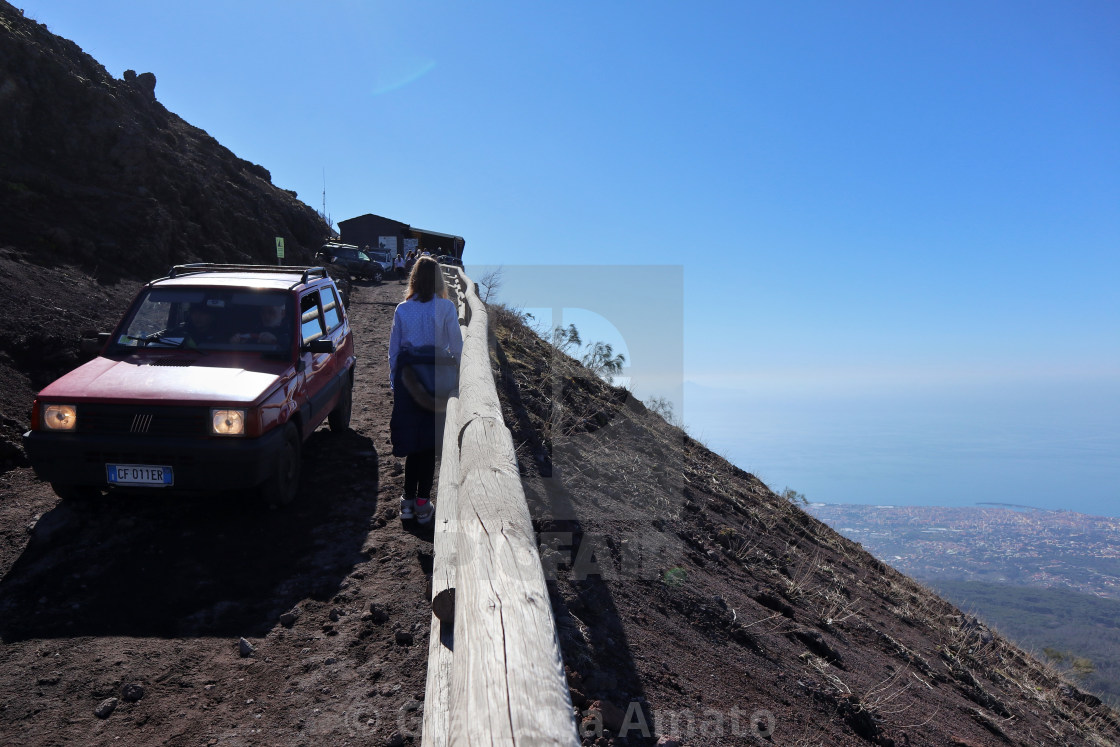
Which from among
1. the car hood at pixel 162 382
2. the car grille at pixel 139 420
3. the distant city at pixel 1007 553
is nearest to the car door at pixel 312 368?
the car hood at pixel 162 382

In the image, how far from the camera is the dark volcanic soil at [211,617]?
2.78 meters

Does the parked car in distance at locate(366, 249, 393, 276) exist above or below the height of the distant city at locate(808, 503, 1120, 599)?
above

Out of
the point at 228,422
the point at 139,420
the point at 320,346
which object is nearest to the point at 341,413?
the point at 320,346

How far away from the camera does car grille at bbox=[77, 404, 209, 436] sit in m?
4.50

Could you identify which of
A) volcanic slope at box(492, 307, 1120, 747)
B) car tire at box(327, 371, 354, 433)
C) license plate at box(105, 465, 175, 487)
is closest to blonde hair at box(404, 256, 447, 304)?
volcanic slope at box(492, 307, 1120, 747)

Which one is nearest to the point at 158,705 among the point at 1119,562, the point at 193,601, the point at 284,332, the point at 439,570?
the point at 193,601

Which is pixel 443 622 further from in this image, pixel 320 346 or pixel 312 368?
pixel 312 368

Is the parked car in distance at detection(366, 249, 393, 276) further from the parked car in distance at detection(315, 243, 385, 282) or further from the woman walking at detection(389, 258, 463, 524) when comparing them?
the woman walking at detection(389, 258, 463, 524)

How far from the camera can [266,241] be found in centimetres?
2481

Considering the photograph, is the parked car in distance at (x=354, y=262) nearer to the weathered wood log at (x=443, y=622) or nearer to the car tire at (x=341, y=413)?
the car tire at (x=341, y=413)

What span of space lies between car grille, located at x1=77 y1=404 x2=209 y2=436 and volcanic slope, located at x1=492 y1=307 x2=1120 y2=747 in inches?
99.8

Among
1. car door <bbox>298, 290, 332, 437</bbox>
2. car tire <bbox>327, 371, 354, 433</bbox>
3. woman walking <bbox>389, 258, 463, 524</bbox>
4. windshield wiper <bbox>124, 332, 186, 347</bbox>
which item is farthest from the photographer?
car tire <bbox>327, 371, 354, 433</bbox>

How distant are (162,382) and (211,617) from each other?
77.8 inches

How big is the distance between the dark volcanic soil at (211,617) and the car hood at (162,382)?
0.97 meters
